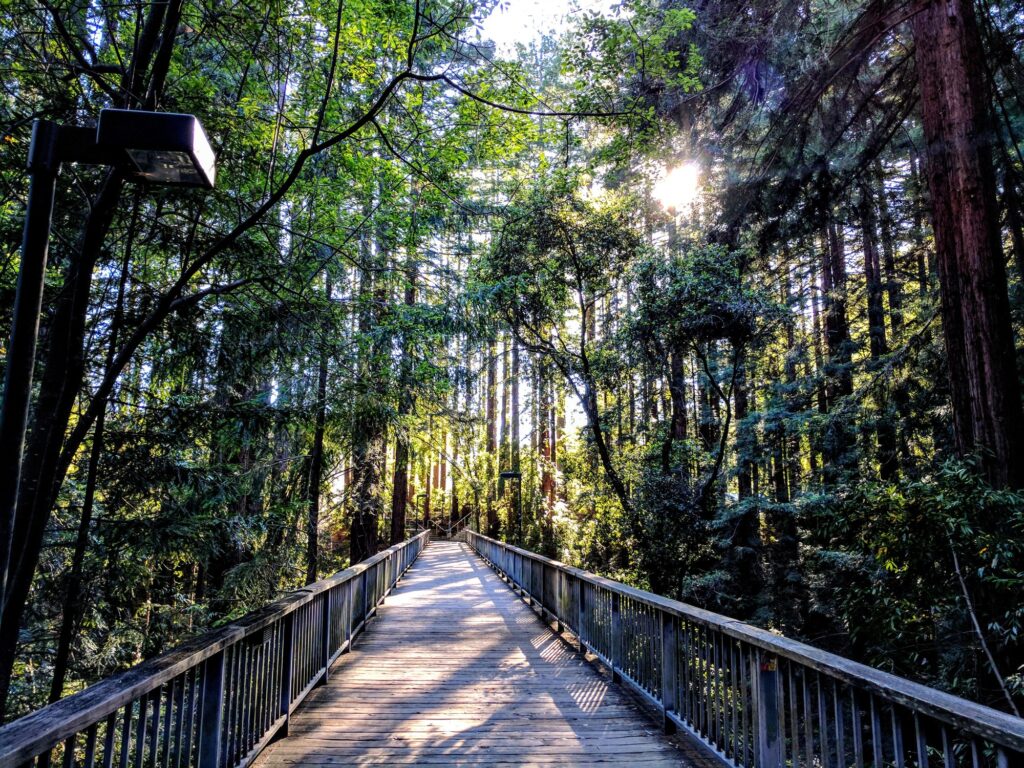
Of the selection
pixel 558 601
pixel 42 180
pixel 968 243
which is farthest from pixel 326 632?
pixel 968 243

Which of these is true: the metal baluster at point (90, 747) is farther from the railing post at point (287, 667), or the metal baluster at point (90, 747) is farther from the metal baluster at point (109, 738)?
the railing post at point (287, 667)

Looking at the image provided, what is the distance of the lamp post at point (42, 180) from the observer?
1.84 meters

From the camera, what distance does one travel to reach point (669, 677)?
13.0 feet

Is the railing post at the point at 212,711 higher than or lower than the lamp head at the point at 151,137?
lower

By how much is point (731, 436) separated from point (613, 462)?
9.34 ft

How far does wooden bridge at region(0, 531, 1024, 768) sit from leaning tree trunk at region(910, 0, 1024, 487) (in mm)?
2615

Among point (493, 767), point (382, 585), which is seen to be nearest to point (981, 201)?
point (493, 767)

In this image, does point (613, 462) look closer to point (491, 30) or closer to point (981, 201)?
point (981, 201)

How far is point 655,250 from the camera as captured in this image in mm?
9117

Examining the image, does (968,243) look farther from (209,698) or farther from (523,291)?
(209,698)

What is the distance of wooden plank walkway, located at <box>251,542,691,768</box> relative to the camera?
3.57m

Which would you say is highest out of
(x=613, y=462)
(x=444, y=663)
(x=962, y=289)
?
(x=962, y=289)

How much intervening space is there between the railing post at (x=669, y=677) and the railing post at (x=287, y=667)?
8.75 ft

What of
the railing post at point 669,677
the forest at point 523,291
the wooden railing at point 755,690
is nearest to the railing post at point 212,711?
the forest at point 523,291
